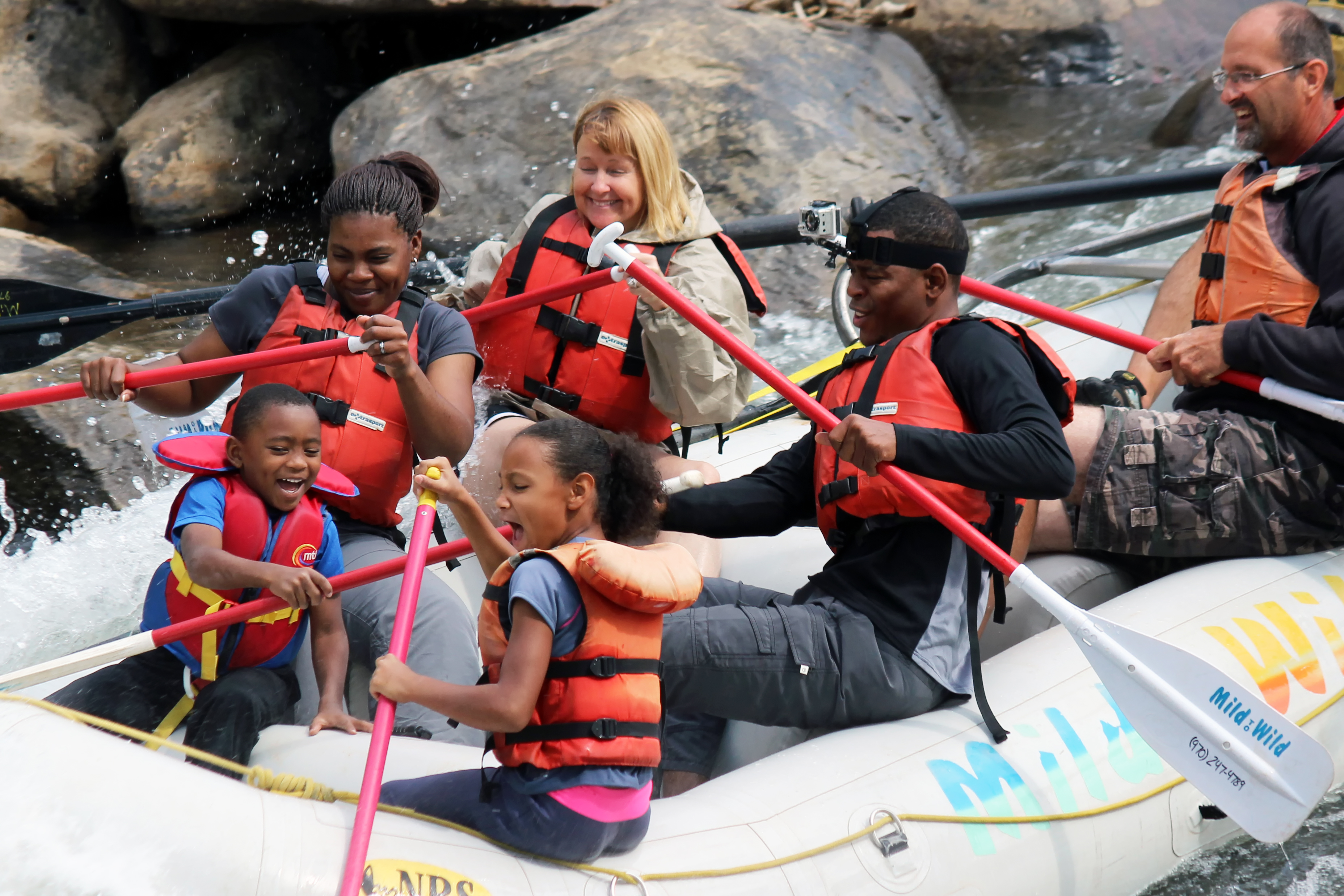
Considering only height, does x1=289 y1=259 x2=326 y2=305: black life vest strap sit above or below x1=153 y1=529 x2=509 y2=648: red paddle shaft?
above

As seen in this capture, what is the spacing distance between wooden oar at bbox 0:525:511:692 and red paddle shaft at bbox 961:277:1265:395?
4.99 feet

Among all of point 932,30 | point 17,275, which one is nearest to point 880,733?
point 17,275

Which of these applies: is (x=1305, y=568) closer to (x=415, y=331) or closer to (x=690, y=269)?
(x=690, y=269)

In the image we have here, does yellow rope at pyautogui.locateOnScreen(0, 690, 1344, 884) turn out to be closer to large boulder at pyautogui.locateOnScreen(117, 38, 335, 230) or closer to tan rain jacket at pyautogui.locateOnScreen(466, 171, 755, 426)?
tan rain jacket at pyautogui.locateOnScreen(466, 171, 755, 426)

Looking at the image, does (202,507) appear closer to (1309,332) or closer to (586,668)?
(586,668)

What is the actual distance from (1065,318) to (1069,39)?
608 centimetres

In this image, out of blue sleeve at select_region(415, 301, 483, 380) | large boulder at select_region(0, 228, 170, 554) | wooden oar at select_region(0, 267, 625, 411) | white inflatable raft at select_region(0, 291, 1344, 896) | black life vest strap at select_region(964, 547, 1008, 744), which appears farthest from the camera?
Result: large boulder at select_region(0, 228, 170, 554)

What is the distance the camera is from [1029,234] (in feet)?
23.1

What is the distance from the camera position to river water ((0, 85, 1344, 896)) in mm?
2812

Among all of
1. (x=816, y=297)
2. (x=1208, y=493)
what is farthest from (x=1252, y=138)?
(x=816, y=297)

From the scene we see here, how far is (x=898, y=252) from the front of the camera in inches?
91.6

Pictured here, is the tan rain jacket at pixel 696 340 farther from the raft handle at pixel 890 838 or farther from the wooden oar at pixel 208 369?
the raft handle at pixel 890 838

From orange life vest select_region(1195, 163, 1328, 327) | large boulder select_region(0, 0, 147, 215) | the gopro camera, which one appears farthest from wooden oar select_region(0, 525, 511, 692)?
large boulder select_region(0, 0, 147, 215)

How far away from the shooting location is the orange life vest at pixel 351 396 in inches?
99.5
